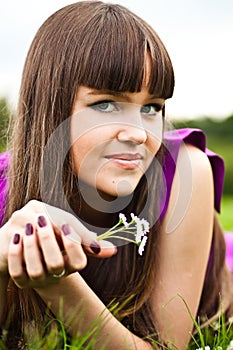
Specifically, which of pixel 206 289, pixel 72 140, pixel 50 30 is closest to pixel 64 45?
pixel 50 30

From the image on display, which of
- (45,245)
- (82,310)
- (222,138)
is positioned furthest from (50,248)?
(222,138)

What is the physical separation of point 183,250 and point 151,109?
38cm

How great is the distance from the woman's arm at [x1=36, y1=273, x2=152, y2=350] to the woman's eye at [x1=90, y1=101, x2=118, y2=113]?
39 centimetres

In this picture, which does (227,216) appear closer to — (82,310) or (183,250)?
(183,250)

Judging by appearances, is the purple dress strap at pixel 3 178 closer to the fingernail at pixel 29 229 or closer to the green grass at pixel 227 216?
the fingernail at pixel 29 229

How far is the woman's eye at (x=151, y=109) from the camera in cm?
165

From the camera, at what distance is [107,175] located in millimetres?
1572

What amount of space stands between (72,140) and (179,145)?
458 millimetres

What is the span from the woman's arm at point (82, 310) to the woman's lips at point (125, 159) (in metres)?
0.28

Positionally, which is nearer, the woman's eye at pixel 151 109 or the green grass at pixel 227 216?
the woman's eye at pixel 151 109

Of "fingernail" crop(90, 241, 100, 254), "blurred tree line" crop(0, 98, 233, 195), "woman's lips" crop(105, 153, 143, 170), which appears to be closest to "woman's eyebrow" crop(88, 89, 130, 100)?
"woman's lips" crop(105, 153, 143, 170)

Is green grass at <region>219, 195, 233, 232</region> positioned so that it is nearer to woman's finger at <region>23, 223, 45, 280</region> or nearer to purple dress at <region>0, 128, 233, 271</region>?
purple dress at <region>0, 128, 233, 271</region>

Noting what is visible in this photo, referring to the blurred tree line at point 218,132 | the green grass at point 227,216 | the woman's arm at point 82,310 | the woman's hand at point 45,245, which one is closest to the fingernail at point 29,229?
the woman's hand at point 45,245

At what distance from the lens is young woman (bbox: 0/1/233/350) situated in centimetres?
155
